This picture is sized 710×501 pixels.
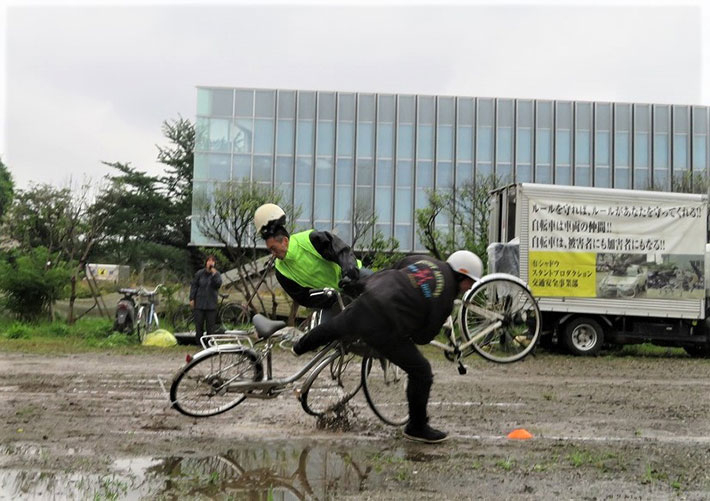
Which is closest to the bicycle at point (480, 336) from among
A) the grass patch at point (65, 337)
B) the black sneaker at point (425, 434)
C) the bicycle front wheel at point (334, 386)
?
the bicycle front wheel at point (334, 386)

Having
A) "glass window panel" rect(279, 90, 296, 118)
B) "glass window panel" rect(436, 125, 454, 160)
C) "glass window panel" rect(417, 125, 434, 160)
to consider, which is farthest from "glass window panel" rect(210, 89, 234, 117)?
"glass window panel" rect(436, 125, 454, 160)

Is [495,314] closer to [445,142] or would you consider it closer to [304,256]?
[304,256]

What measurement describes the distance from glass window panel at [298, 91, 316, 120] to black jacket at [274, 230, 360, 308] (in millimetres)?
43172

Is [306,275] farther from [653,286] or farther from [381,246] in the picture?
[381,246]

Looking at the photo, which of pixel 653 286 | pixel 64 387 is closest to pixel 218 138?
pixel 653 286

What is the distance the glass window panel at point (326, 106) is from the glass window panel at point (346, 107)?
421 mm

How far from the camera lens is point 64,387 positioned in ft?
33.4

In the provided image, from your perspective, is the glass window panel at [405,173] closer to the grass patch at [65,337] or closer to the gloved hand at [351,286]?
the grass patch at [65,337]

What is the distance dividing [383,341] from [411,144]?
44.5 meters

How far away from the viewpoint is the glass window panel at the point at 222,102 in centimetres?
4803

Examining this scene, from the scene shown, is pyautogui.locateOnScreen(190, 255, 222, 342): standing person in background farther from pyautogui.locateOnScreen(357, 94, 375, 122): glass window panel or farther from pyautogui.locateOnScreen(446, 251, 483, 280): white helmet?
pyautogui.locateOnScreen(357, 94, 375, 122): glass window panel

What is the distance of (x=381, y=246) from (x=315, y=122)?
82.8 feet

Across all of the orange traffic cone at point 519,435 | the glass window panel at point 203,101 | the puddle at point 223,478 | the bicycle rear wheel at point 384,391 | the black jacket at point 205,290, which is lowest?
the puddle at point 223,478

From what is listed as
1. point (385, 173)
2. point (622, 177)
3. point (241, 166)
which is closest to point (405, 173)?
point (385, 173)
